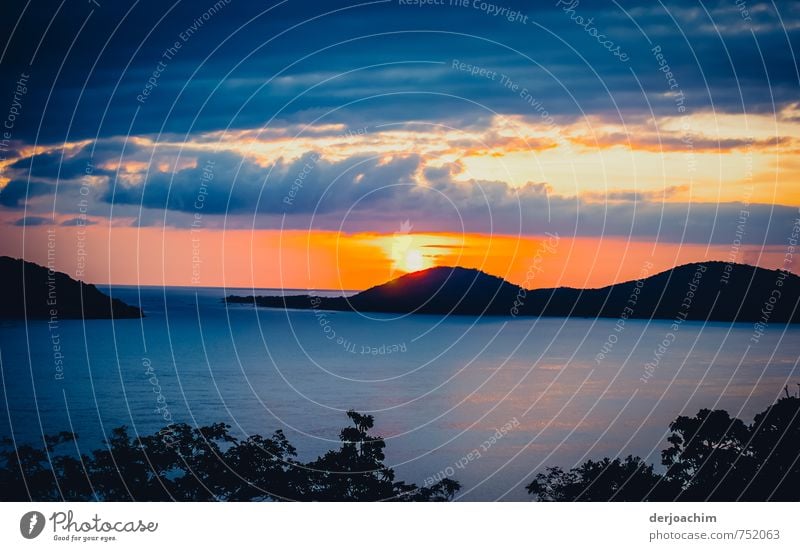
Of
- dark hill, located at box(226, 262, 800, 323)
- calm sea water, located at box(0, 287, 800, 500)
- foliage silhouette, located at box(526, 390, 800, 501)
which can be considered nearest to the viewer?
foliage silhouette, located at box(526, 390, 800, 501)

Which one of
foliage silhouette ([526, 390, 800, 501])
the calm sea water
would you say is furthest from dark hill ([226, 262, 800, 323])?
foliage silhouette ([526, 390, 800, 501])

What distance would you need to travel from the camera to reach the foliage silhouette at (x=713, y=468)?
19.5 meters

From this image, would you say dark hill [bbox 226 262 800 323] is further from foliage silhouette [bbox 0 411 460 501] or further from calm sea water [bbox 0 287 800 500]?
foliage silhouette [bbox 0 411 460 501]

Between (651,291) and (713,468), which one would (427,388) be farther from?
(713,468)

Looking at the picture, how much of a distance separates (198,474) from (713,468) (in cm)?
1037

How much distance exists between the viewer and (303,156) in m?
34.4

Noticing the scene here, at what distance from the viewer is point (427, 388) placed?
63375mm

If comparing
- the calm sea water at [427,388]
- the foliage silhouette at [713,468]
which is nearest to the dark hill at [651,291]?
the calm sea water at [427,388]

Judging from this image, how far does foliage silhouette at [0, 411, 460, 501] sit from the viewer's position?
66.6 feet

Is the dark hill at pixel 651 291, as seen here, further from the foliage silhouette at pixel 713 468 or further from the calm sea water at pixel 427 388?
the foliage silhouette at pixel 713 468

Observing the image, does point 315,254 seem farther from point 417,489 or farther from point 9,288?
point 417,489

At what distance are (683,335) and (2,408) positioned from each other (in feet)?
221

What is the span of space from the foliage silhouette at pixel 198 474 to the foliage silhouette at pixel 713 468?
346 centimetres

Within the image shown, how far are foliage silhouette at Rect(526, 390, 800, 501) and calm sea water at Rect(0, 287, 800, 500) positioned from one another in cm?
323
